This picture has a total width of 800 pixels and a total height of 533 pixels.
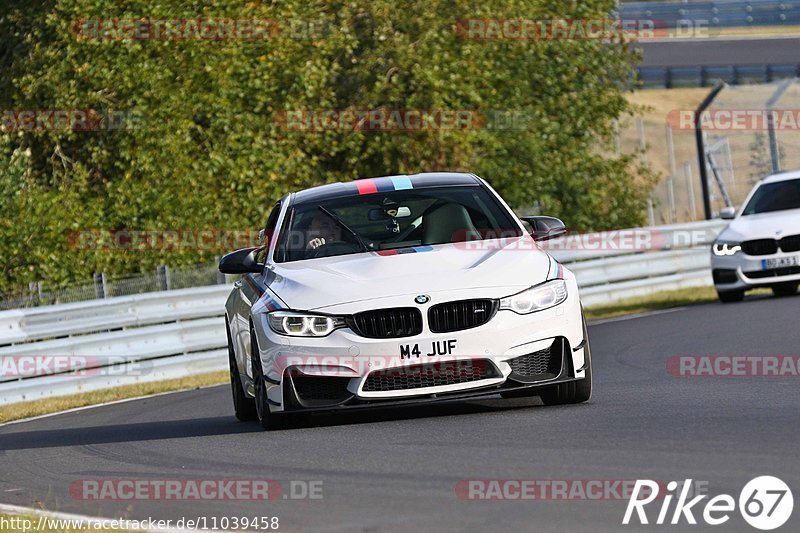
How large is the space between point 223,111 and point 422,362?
1781cm

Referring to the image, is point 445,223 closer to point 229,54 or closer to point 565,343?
point 565,343

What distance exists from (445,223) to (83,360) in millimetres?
7804

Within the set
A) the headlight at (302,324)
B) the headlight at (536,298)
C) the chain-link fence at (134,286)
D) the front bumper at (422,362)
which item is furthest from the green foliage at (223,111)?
the headlight at (536,298)

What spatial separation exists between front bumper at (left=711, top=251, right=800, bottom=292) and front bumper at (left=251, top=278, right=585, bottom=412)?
1108 cm

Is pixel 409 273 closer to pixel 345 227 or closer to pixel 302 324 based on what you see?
pixel 302 324

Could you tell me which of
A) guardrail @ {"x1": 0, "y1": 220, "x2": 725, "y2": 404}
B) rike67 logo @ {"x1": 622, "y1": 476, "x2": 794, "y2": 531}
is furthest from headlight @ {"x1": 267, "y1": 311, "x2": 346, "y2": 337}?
guardrail @ {"x1": 0, "y1": 220, "x2": 725, "y2": 404}

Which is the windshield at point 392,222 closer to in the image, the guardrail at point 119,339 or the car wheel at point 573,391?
the car wheel at point 573,391

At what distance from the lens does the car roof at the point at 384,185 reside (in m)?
10.9

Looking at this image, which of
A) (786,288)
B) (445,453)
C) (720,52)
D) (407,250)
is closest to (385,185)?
(407,250)

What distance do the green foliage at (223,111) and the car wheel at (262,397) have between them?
15674 mm

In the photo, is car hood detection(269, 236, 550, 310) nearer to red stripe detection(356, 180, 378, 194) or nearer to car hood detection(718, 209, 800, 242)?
red stripe detection(356, 180, 378, 194)

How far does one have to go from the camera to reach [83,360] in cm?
1728

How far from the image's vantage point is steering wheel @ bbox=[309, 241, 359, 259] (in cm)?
1038

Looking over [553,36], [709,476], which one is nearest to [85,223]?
[553,36]
